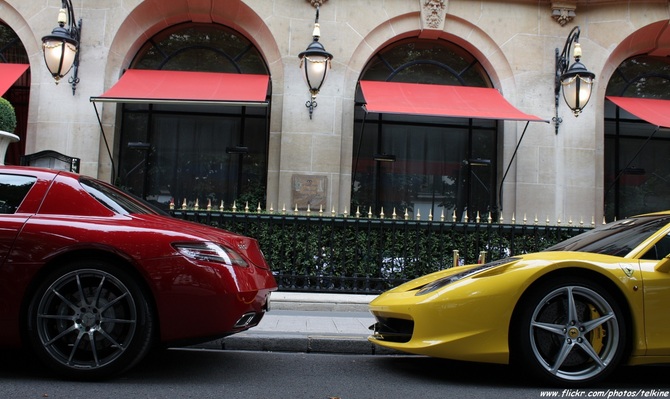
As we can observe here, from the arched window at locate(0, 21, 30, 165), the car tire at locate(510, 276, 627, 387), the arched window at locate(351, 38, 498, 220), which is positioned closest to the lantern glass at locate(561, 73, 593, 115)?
the arched window at locate(351, 38, 498, 220)

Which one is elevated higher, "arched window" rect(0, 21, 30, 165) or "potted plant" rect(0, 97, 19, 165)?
"arched window" rect(0, 21, 30, 165)

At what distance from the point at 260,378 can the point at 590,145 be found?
33.7 ft

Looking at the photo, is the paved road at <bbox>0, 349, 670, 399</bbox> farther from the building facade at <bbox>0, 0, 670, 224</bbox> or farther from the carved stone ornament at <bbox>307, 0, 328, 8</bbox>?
the carved stone ornament at <bbox>307, 0, 328, 8</bbox>

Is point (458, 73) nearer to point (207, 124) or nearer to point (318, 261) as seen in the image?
point (207, 124)

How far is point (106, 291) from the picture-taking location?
425cm

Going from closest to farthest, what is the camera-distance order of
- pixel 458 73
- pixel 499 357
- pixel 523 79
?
pixel 499 357 < pixel 523 79 < pixel 458 73

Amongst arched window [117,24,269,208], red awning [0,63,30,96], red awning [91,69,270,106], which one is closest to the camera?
red awning [91,69,270,106]

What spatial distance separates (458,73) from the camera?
44.8 feet

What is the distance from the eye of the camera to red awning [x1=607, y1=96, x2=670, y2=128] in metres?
12.0

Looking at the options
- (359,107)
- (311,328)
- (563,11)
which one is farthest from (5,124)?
(563,11)

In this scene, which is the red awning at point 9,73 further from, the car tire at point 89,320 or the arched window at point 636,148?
the arched window at point 636,148

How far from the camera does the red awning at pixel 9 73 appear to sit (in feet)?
37.2

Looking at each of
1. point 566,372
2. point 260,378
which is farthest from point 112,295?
point 566,372

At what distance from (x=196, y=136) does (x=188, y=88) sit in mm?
1737
